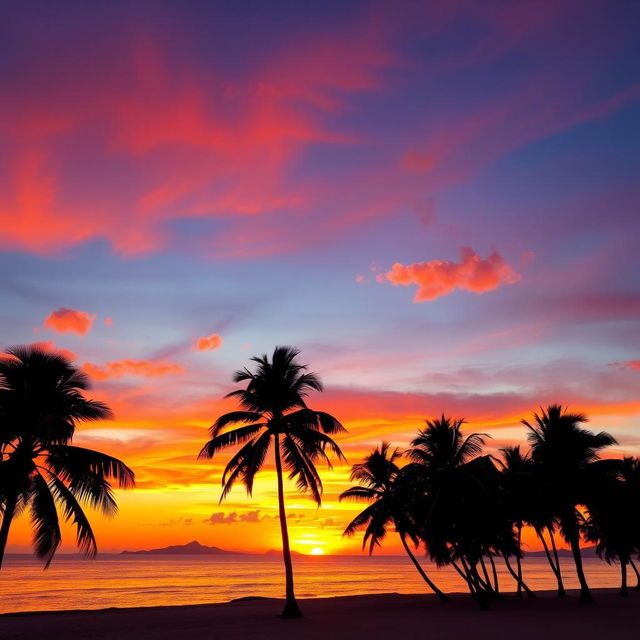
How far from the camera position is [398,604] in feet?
116

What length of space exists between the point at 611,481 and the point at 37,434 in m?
28.6

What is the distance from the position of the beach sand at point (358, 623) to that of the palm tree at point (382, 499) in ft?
13.8

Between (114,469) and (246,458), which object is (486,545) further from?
(114,469)

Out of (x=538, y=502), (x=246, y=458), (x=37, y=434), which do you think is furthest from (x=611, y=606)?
(x=37, y=434)

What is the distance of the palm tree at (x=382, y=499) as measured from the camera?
3509cm

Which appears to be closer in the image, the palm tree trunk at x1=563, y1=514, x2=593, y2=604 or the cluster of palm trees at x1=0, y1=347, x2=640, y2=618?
the cluster of palm trees at x1=0, y1=347, x2=640, y2=618

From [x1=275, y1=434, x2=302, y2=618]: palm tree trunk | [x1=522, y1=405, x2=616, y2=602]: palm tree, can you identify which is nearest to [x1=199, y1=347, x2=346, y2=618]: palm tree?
[x1=275, y1=434, x2=302, y2=618]: palm tree trunk

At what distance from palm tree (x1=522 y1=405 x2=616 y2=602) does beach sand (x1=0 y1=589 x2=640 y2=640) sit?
4908 mm

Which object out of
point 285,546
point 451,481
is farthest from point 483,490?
point 285,546

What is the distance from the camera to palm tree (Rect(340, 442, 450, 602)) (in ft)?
115

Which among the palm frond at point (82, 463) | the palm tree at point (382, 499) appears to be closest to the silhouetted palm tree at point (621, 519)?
the palm tree at point (382, 499)

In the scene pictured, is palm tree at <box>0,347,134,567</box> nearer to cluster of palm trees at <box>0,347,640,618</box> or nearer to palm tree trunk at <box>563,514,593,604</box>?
cluster of palm trees at <box>0,347,640,618</box>

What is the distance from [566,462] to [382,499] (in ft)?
35.2

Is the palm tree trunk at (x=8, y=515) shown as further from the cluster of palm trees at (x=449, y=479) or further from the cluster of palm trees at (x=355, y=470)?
the cluster of palm trees at (x=449, y=479)
